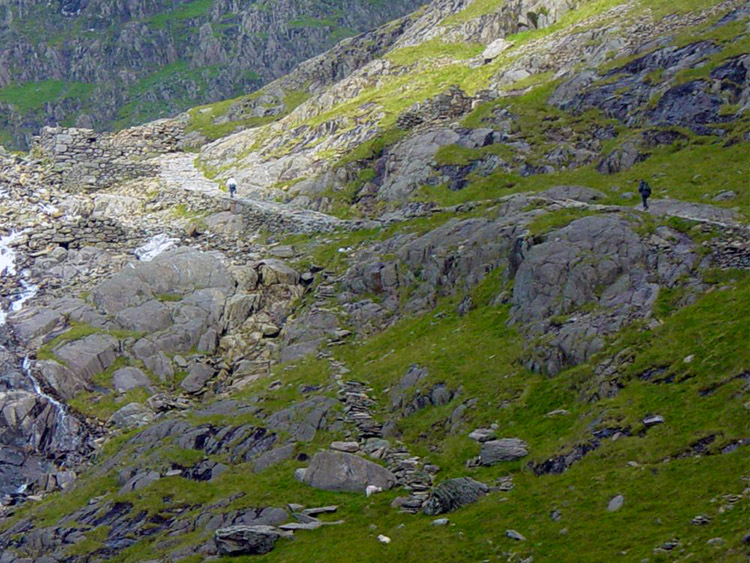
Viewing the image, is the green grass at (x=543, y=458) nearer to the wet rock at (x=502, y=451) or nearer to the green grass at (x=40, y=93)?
the wet rock at (x=502, y=451)

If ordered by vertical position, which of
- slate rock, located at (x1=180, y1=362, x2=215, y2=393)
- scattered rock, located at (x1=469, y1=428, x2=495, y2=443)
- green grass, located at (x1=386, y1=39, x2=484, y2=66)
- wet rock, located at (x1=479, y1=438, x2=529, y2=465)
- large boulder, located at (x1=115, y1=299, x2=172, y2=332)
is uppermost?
green grass, located at (x1=386, y1=39, x2=484, y2=66)

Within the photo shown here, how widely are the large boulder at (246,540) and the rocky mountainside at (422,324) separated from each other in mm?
87

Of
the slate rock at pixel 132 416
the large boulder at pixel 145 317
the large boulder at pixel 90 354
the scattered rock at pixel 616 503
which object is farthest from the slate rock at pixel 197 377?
the scattered rock at pixel 616 503

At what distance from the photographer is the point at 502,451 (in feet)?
104

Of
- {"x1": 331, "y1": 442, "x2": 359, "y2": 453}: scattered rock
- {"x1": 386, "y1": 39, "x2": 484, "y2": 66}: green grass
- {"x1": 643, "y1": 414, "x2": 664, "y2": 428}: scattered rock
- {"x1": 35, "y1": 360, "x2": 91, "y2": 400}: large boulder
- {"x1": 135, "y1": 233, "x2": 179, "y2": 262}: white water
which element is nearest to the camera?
{"x1": 643, "y1": 414, "x2": 664, "y2": 428}: scattered rock

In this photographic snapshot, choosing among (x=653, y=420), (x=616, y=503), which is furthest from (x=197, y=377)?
(x=616, y=503)

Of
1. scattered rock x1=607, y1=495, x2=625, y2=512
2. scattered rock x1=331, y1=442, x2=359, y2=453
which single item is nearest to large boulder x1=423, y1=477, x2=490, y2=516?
scattered rock x1=607, y1=495, x2=625, y2=512

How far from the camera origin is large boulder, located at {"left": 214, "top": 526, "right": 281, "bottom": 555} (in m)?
30.2

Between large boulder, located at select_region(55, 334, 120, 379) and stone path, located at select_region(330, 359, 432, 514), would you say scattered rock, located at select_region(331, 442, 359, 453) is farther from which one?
large boulder, located at select_region(55, 334, 120, 379)

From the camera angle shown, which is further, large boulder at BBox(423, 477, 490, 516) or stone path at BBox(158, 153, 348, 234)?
stone path at BBox(158, 153, 348, 234)

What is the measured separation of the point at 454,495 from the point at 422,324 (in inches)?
736

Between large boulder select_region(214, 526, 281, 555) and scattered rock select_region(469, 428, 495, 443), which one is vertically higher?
large boulder select_region(214, 526, 281, 555)

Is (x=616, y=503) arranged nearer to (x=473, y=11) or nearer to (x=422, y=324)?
(x=422, y=324)

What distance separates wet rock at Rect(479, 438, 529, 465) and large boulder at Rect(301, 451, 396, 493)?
370 cm
